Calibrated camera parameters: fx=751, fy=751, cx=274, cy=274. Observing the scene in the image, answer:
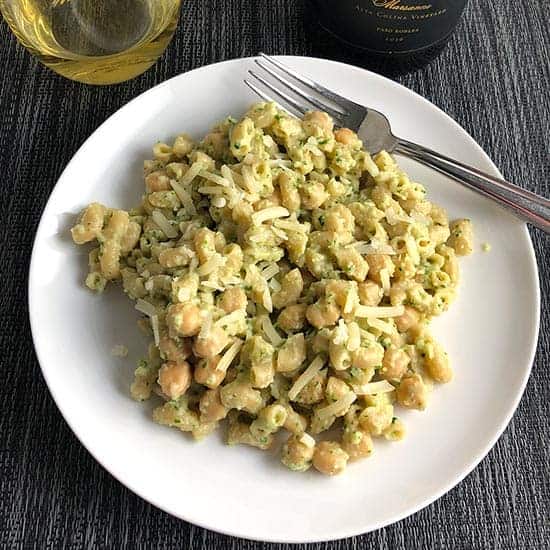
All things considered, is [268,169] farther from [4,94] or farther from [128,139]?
[4,94]

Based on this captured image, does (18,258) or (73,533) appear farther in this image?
(18,258)

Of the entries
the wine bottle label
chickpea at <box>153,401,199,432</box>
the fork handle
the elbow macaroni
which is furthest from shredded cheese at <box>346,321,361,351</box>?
the wine bottle label

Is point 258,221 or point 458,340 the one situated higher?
point 258,221

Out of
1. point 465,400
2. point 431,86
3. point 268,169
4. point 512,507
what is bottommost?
point 512,507

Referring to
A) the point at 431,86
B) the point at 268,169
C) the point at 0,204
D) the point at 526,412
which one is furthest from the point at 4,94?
the point at 526,412

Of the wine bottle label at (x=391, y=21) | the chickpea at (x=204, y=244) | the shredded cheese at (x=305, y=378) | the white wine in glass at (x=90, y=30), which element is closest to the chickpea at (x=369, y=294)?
the shredded cheese at (x=305, y=378)

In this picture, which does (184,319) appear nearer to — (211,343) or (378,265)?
(211,343)

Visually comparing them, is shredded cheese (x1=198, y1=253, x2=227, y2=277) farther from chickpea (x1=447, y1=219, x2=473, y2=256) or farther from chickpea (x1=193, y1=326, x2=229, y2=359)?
chickpea (x1=447, y1=219, x2=473, y2=256)
